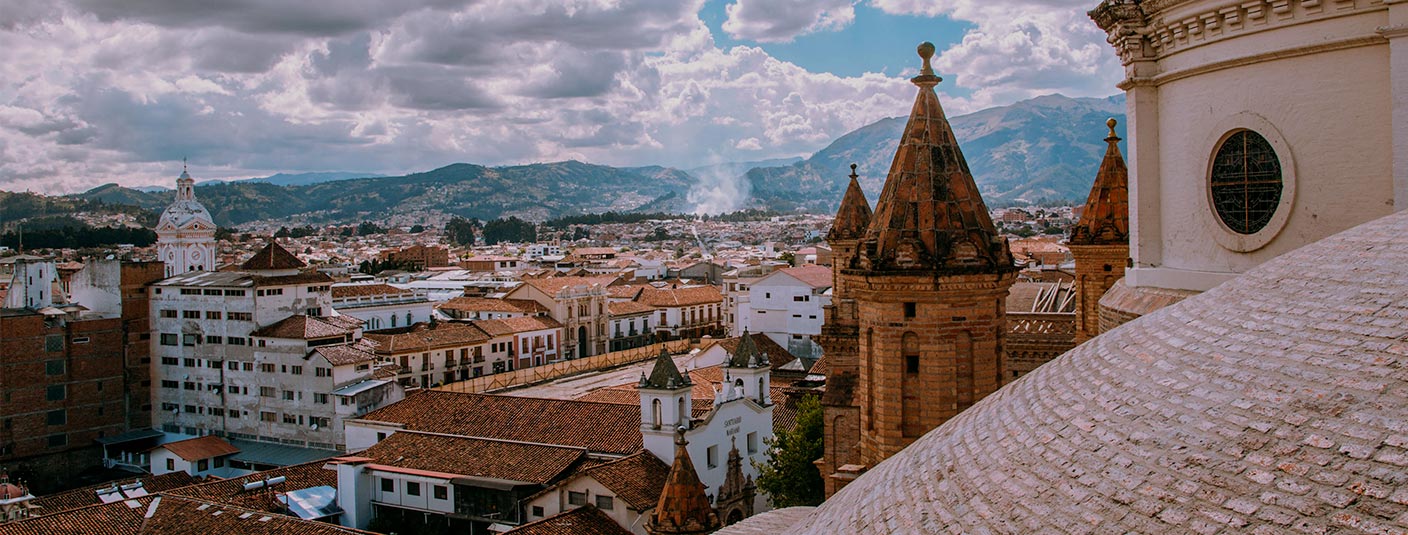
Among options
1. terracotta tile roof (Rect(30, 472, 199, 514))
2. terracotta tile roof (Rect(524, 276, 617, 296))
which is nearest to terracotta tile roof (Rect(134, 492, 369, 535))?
terracotta tile roof (Rect(30, 472, 199, 514))

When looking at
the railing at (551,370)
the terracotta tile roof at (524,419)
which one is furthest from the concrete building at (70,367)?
the terracotta tile roof at (524,419)

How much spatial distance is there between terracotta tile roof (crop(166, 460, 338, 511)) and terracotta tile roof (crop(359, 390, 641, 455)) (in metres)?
4.03

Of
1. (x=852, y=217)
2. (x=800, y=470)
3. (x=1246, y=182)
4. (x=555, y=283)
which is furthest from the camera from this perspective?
(x=555, y=283)

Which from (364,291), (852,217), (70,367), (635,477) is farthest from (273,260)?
(852,217)

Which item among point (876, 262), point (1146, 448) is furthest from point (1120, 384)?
point (876, 262)

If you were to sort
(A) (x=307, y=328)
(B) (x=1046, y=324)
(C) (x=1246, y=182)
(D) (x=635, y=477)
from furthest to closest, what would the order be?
(A) (x=307, y=328)
(D) (x=635, y=477)
(B) (x=1046, y=324)
(C) (x=1246, y=182)

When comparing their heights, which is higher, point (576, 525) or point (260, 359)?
point (260, 359)

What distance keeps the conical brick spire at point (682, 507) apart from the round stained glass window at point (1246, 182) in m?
9.67

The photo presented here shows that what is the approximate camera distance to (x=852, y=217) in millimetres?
21938

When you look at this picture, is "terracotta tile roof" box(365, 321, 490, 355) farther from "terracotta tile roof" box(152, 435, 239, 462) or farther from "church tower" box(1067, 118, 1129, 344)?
Result: "church tower" box(1067, 118, 1129, 344)

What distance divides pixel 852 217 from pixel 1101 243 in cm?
486

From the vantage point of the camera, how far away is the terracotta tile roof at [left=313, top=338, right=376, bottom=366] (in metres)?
49.0

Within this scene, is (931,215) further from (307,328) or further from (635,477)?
(307,328)

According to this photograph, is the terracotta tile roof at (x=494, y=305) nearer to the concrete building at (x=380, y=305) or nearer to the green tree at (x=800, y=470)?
the concrete building at (x=380, y=305)
